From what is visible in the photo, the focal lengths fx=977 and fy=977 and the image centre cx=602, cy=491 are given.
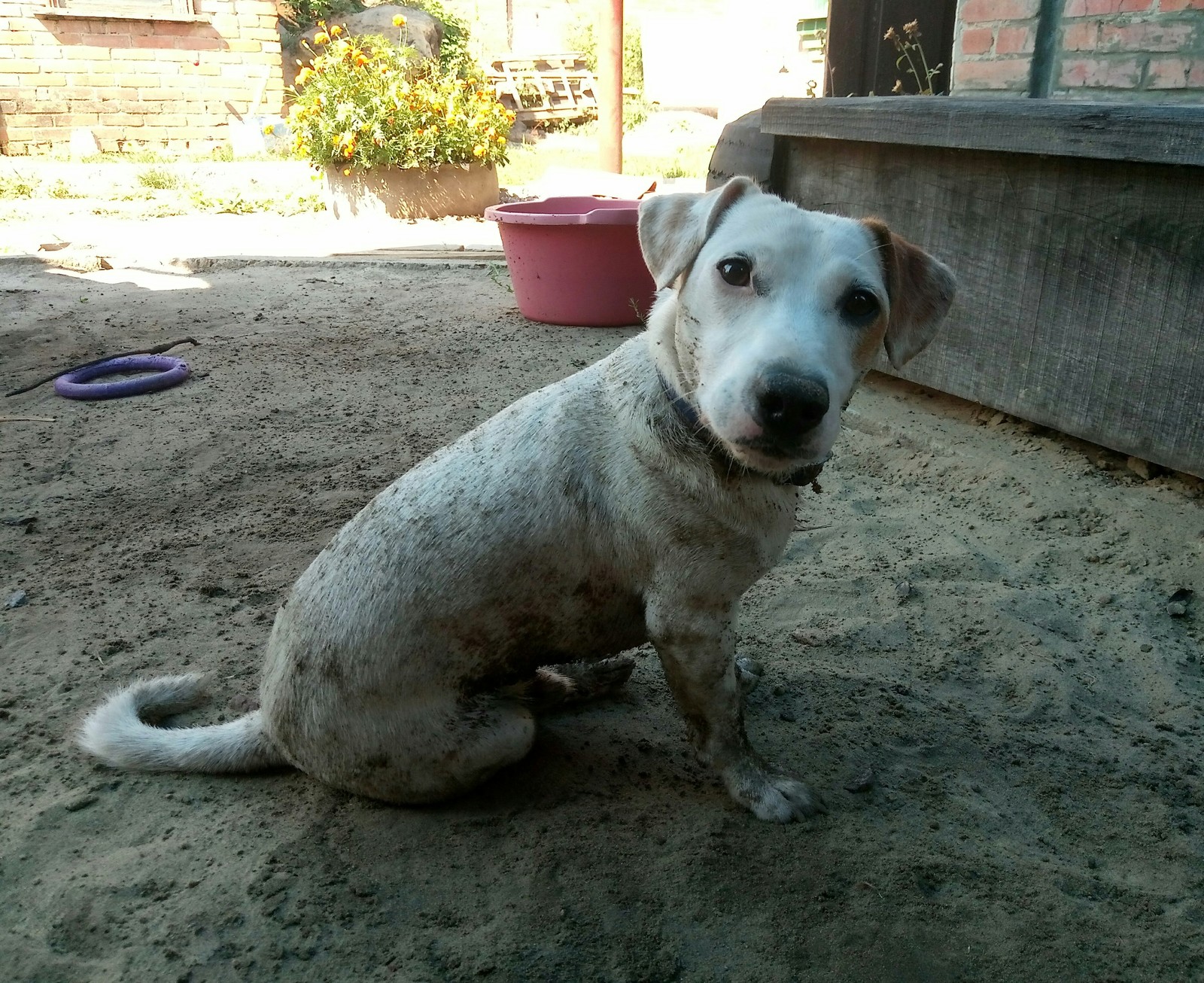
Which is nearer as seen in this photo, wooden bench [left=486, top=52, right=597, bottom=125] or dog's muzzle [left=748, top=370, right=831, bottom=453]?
dog's muzzle [left=748, top=370, right=831, bottom=453]

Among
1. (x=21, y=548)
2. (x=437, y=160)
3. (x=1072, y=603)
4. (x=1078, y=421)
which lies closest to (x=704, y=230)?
(x=1072, y=603)

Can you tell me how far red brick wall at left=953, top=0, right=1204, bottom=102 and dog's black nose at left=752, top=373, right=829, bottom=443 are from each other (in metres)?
3.09

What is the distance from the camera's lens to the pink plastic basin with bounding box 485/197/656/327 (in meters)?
5.96

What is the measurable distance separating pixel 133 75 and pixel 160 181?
481 cm

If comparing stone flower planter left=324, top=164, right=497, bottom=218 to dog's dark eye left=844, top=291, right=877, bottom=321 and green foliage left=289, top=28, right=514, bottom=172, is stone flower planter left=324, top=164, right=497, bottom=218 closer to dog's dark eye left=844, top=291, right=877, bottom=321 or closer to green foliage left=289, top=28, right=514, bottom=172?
green foliage left=289, top=28, right=514, bottom=172

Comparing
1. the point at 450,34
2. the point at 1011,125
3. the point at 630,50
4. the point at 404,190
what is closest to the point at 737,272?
the point at 1011,125

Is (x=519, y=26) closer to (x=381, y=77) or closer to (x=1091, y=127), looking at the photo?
(x=381, y=77)

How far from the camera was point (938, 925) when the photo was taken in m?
2.04

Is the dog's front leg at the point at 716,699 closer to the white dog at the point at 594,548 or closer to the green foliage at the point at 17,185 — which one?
the white dog at the point at 594,548

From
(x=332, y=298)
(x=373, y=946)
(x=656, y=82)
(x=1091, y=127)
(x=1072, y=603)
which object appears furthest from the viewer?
(x=656, y=82)

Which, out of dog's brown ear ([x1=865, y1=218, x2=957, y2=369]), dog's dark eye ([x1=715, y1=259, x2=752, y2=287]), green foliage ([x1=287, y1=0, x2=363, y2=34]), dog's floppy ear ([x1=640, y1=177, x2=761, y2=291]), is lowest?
dog's brown ear ([x1=865, y1=218, x2=957, y2=369])

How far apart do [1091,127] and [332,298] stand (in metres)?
5.13

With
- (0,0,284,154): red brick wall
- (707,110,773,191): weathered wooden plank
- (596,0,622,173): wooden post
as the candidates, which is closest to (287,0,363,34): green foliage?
(0,0,284,154): red brick wall

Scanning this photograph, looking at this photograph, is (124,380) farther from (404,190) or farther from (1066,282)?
(404,190)
